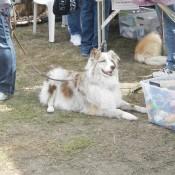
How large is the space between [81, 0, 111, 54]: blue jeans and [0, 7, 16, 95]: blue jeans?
1.71m

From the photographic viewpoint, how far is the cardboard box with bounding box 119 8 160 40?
22.7ft

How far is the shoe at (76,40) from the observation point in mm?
→ 7139

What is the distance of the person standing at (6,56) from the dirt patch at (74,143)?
0.13m

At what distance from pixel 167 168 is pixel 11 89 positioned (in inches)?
83.9

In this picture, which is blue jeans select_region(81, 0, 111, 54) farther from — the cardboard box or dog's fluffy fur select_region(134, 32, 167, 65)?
the cardboard box

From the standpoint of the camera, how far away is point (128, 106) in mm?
4680

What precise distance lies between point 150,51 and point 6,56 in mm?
2069

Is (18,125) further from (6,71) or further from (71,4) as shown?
(71,4)

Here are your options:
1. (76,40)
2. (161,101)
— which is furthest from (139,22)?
(161,101)

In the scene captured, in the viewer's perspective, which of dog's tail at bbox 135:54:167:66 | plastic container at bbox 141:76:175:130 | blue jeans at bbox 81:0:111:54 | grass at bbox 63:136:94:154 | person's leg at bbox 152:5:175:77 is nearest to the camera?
grass at bbox 63:136:94:154

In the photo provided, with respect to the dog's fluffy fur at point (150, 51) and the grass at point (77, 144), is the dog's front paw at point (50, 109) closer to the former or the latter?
the grass at point (77, 144)

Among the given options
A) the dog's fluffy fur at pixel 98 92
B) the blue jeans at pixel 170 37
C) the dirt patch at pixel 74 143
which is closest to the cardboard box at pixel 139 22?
the blue jeans at pixel 170 37

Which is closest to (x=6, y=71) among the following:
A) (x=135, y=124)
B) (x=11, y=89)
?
(x=11, y=89)

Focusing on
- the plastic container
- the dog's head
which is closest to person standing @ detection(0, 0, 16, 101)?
the dog's head
